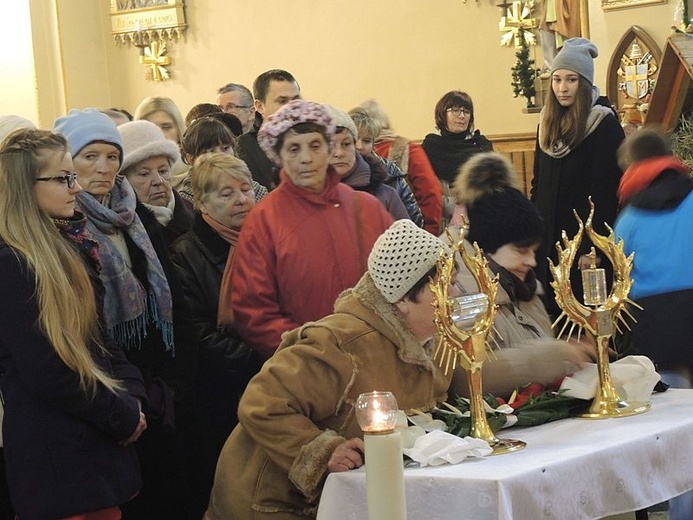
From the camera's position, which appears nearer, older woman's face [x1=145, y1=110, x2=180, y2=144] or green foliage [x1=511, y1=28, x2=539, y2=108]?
older woman's face [x1=145, y1=110, x2=180, y2=144]

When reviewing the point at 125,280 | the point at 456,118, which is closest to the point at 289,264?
the point at 125,280

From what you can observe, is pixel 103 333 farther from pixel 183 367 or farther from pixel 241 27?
pixel 241 27

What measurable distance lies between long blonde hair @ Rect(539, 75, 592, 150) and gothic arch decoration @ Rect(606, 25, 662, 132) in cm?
209

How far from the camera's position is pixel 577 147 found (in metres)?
5.73

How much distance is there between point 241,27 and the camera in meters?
12.3

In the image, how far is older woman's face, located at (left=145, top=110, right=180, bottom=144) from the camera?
575 cm

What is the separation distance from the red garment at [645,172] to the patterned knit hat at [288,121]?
116cm

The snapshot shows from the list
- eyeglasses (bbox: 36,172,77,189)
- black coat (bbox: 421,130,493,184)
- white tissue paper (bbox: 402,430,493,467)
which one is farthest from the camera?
black coat (bbox: 421,130,493,184)

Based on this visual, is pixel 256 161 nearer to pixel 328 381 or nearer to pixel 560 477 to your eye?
pixel 328 381

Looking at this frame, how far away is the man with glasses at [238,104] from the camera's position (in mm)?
6535

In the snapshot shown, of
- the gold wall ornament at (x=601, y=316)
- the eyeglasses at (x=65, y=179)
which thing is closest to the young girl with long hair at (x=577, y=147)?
the gold wall ornament at (x=601, y=316)

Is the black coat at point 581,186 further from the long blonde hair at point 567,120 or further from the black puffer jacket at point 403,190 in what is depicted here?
the black puffer jacket at point 403,190

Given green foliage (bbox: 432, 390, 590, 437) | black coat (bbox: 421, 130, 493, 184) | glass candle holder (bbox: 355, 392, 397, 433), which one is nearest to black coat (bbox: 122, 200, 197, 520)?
green foliage (bbox: 432, 390, 590, 437)

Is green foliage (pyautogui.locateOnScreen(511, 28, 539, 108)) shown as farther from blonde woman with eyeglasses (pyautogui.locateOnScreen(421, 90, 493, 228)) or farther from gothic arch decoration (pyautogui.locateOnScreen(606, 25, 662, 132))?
blonde woman with eyeglasses (pyautogui.locateOnScreen(421, 90, 493, 228))
